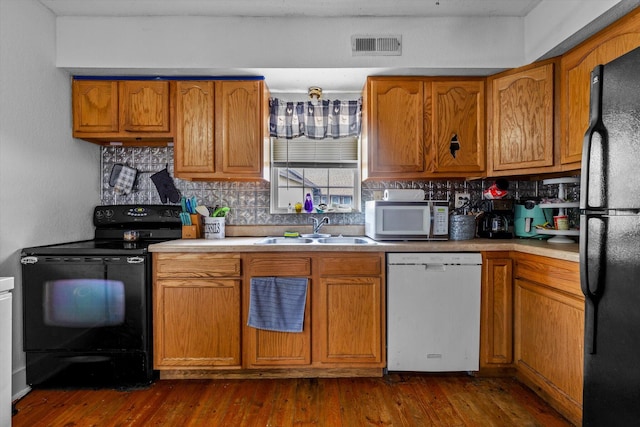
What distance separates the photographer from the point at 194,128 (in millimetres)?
2684

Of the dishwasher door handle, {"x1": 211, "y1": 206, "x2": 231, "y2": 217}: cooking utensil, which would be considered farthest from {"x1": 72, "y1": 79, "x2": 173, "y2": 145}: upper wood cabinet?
the dishwasher door handle

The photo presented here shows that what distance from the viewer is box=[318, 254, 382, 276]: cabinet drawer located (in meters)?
2.38

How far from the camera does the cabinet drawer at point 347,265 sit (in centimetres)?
238

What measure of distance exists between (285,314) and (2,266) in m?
1.71

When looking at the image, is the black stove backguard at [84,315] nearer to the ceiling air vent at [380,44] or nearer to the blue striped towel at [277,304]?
the blue striped towel at [277,304]

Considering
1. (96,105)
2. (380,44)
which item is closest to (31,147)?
(96,105)

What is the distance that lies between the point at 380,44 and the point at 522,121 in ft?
3.69

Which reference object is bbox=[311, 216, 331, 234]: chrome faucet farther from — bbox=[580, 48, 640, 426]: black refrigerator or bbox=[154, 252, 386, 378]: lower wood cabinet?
bbox=[580, 48, 640, 426]: black refrigerator

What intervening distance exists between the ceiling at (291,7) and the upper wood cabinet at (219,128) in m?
0.47

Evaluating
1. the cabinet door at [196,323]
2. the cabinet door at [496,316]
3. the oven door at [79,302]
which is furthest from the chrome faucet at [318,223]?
the oven door at [79,302]

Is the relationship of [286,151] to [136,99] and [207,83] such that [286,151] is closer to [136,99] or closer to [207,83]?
[207,83]

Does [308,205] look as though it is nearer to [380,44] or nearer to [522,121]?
[380,44]

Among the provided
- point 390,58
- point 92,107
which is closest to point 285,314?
point 390,58

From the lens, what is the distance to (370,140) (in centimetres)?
268
